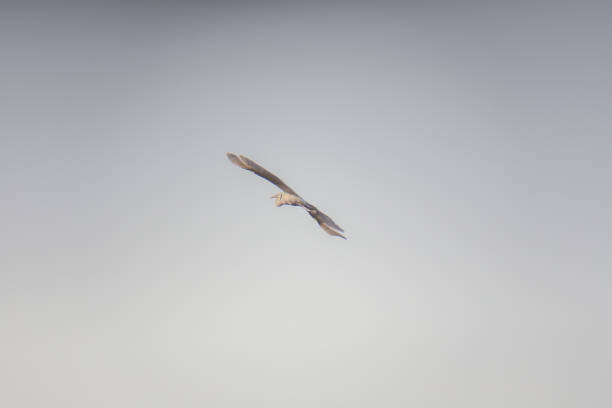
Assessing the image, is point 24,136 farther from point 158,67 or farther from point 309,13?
point 309,13

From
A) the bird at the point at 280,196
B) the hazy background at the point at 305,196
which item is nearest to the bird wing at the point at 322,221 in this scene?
the bird at the point at 280,196

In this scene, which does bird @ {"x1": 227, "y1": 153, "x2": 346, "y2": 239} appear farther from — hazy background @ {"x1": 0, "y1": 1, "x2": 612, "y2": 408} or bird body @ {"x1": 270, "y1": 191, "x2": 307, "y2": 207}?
hazy background @ {"x1": 0, "y1": 1, "x2": 612, "y2": 408}

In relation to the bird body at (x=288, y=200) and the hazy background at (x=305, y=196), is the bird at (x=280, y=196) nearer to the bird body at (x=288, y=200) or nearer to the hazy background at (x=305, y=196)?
the bird body at (x=288, y=200)

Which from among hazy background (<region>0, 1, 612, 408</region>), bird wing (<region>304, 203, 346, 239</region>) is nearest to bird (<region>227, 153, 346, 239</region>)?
bird wing (<region>304, 203, 346, 239</region>)

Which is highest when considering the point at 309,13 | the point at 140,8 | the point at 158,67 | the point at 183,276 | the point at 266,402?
the point at 309,13

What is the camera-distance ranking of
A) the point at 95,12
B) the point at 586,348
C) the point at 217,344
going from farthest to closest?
the point at 95,12 < the point at 217,344 < the point at 586,348

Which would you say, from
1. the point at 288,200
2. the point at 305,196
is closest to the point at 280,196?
the point at 288,200

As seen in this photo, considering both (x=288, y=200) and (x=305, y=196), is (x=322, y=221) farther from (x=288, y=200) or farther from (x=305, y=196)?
(x=305, y=196)

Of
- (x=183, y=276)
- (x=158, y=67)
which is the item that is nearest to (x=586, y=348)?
(x=183, y=276)

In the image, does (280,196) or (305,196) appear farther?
(305,196)
